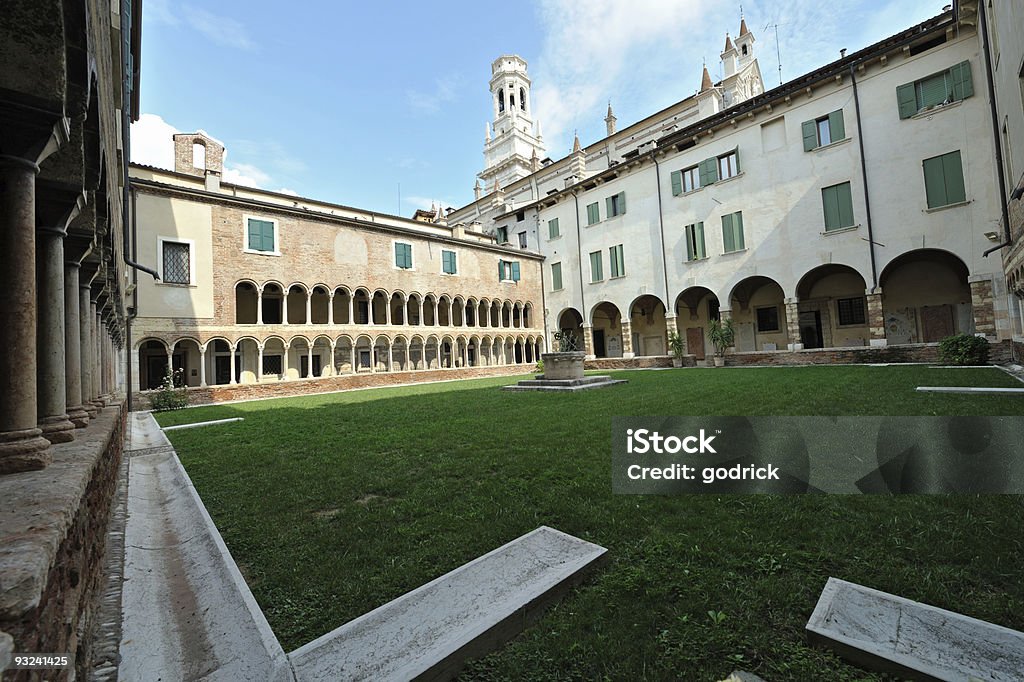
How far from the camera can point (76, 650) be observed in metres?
1.92

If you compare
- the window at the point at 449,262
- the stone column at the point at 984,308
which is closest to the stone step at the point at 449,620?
the stone column at the point at 984,308

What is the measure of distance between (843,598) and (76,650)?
3.65 m

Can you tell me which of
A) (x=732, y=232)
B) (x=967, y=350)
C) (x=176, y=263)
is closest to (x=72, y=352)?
(x=176, y=263)

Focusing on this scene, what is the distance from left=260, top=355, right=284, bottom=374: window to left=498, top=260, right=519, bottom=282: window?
49.9 feet

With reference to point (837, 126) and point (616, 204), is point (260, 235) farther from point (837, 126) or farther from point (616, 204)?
point (837, 126)

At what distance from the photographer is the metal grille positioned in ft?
62.7

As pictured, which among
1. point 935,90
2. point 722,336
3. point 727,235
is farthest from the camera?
point 727,235

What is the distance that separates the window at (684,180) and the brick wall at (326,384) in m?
14.6

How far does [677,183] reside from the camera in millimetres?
26578

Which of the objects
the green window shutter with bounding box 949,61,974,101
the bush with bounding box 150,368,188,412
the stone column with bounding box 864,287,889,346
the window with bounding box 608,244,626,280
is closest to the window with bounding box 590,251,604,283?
the window with bounding box 608,244,626,280

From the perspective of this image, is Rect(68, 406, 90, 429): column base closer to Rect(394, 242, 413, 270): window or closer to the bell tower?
Rect(394, 242, 413, 270): window

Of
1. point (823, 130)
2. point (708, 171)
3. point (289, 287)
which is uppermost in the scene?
point (823, 130)

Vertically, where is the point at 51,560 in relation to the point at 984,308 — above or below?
below

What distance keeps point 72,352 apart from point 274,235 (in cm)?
1997
